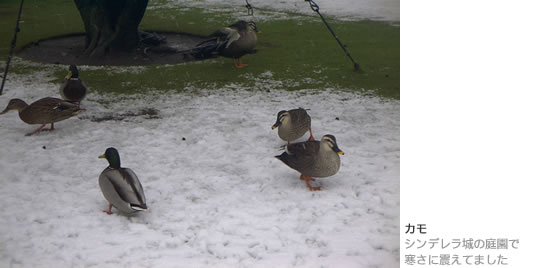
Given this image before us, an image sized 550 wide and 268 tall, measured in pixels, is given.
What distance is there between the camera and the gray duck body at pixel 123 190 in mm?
4938

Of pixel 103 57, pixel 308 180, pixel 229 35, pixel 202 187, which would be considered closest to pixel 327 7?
pixel 229 35

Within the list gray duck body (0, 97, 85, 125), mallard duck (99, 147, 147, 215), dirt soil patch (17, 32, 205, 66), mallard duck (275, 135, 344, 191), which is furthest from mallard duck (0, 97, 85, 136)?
dirt soil patch (17, 32, 205, 66)

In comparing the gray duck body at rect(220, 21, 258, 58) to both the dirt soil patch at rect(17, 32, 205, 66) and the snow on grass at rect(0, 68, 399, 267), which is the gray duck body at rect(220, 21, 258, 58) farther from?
the snow on grass at rect(0, 68, 399, 267)

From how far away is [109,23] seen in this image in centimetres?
1067

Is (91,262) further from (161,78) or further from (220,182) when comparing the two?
(161,78)

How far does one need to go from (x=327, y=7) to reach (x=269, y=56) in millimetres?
6438

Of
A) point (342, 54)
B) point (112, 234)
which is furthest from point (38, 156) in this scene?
point (342, 54)

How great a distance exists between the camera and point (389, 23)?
14.5 m

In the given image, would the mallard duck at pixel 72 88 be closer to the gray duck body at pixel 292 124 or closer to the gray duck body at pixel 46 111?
the gray duck body at pixel 46 111

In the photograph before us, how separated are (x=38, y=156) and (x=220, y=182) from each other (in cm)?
220

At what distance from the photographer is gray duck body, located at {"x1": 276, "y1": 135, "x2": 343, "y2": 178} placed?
18.1ft

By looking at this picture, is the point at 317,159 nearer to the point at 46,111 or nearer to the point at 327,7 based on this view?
the point at 46,111

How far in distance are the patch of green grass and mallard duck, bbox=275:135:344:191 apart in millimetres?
3518

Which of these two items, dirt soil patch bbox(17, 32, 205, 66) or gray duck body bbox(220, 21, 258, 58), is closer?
gray duck body bbox(220, 21, 258, 58)
